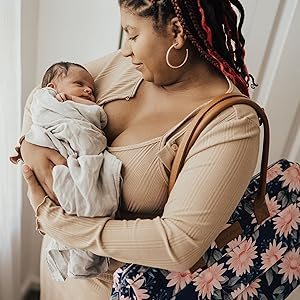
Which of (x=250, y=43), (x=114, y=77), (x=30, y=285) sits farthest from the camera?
(x=30, y=285)

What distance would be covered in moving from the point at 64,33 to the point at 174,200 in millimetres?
665

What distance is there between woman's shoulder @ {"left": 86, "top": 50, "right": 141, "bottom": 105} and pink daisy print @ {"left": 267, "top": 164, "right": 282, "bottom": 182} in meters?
0.30

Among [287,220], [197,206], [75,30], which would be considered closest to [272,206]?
[287,220]

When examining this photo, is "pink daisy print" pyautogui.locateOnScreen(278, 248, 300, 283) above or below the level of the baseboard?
above

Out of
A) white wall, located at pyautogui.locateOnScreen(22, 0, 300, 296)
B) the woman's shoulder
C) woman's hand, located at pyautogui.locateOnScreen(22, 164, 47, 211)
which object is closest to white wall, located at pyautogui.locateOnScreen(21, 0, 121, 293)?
white wall, located at pyautogui.locateOnScreen(22, 0, 300, 296)

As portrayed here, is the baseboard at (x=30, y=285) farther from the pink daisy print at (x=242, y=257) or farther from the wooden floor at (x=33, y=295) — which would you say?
the pink daisy print at (x=242, y=257)

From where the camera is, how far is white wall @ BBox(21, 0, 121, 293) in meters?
1.23

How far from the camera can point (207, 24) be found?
83cm

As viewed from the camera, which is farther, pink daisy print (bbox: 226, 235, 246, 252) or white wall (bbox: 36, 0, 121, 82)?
white wall (bbox: 36, 0, 121, 82)

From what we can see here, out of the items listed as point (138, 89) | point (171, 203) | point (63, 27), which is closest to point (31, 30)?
point (63, 27)

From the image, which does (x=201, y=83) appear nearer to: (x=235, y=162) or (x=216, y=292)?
(x=235, y=162)

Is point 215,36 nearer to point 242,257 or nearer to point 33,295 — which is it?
point 242,257

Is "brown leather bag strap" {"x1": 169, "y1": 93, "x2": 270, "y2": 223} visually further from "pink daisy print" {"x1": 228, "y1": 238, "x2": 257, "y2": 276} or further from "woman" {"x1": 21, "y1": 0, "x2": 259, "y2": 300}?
"pink daisy print" {"x1": 228, "y1": 238, "x2": 257, "y2": 276}

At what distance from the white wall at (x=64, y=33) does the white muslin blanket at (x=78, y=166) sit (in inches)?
14.6
